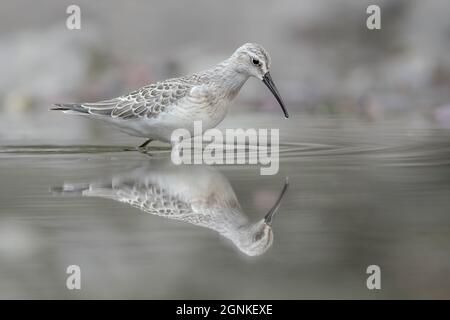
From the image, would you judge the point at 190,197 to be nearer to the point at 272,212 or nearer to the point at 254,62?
the point at 272,212

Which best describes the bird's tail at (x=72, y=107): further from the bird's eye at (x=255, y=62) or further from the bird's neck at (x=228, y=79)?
the bird's eye at (x=255, y=62)

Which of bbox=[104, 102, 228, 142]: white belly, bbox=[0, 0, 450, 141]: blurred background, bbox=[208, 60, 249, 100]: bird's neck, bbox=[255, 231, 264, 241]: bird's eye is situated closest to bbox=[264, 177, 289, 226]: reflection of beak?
bbox=[255, 231, 264, 241]: bird's eye

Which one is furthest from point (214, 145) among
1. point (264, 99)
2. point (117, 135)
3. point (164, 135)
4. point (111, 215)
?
point (264, 99)

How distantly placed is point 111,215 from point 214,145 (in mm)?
4314

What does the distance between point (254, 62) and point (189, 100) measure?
2.75 feet

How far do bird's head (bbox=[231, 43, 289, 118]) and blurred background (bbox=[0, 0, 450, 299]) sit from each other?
2.85ft

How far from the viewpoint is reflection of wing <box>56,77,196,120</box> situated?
9938 millimetres

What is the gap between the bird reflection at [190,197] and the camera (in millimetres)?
6207

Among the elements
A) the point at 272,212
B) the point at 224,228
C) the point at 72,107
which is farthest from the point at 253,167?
the point at 72,107

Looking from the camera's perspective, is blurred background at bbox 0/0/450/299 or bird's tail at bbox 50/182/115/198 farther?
bird's tail at bbox 50/182/115/198

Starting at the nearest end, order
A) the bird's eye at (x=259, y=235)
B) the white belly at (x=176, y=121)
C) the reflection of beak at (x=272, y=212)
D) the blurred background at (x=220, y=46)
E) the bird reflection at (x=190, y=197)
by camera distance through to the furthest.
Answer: the bird's eye at (x=259, y=235) < the bird reflection at (x=190, y=197) < the reflection of beak at (x=272, y=212) < the white belly at (x=176, y=121) < the blurred background at (x=220, y=46)

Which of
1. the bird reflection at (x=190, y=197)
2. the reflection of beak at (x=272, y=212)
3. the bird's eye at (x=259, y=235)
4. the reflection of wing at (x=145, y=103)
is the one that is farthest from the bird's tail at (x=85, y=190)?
the reflection of wing at (x=145, y=103)

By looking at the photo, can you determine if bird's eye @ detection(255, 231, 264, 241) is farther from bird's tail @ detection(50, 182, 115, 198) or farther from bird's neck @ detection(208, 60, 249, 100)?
bird's neck @ detection(208, 60, 249, 100)

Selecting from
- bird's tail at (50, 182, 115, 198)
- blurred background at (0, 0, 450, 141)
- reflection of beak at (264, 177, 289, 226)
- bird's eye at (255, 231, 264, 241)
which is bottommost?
bird's eye at (255, 231, 264, 241)
